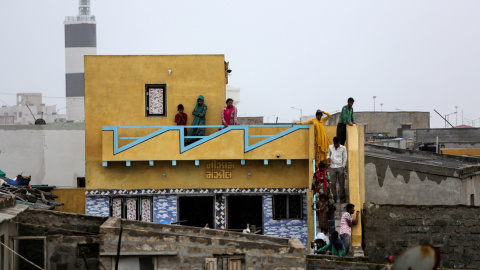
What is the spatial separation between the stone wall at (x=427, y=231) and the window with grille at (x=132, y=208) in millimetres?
7235

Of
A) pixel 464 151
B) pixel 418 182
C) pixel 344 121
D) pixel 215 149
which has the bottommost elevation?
pixel 418 182

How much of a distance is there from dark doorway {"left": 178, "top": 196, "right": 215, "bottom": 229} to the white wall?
14.1 meters

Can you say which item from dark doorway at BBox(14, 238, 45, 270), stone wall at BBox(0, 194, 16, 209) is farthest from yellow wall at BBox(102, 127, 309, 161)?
stone wall at BBox(0, 194, 16, 209)

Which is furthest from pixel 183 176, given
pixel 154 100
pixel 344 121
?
pixel 344 121

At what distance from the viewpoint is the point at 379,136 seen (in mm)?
54938

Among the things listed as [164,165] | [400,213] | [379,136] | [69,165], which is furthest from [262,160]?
[379,136]

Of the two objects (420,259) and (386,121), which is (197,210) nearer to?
(420,259)

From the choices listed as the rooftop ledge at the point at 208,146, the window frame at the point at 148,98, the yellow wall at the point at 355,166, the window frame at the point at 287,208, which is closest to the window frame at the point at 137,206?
the rooftop ledge at the point at 208,146

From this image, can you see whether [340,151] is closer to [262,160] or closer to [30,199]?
[262,160]

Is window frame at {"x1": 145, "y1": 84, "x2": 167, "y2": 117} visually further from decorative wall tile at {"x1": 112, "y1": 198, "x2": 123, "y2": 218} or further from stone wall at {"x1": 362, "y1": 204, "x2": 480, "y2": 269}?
stone wall at {"x1": 362, "y1": 204, "x2": 480, "y2": 269}

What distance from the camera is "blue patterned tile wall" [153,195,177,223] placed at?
26.5m

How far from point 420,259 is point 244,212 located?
1535 cm

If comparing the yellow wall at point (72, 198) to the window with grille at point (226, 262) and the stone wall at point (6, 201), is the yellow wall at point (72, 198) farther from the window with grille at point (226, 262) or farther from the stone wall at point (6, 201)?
the window with grille at point (226, 262)

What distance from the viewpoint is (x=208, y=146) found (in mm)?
26281
